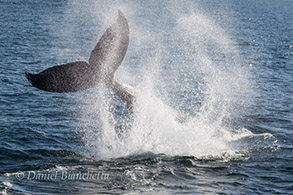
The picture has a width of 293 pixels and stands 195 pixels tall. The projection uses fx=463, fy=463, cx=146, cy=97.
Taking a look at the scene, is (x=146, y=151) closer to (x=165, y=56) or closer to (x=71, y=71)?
(x=71, y=71)

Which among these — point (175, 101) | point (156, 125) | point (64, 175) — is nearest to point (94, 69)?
point (64, 175)

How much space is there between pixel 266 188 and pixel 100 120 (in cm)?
777

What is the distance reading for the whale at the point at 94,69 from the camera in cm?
962

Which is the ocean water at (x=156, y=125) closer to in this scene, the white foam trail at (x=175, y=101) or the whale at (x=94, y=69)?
the white foam trail at (x=175, y=101)

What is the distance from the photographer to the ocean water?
11.6 m

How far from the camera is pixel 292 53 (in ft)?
118

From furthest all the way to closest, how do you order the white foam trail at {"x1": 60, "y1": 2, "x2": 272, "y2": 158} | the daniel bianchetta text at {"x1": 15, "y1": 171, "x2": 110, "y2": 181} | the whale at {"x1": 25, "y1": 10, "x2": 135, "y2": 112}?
the white foam trail at {"x1": 60, "y1": 2, "x2": 272, "y2": 158}, the daniel bianchetta text at {"x1": 15, "y1": 171, "x2": 110, "y2": 181}, the whale at {"x1": 25, "y1": 10, "x2": 135, "y2": 112}

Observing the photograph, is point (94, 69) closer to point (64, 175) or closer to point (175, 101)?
point (64, 175)

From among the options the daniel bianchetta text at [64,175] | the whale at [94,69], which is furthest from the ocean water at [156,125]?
the whale at [94,69]

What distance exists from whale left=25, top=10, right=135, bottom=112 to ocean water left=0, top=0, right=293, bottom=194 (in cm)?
228

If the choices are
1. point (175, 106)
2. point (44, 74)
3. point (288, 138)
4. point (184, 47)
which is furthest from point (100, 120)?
point (184, 47)

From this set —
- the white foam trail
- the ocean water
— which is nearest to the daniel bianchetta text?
the ocean water

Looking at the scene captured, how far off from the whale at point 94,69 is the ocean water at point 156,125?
228 cm

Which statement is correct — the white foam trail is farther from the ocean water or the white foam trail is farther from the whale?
the whale
